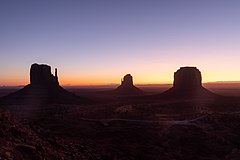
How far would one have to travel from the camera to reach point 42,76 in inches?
3669

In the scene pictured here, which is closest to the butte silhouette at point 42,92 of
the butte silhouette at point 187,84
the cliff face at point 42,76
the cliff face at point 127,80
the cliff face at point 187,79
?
the cliff face at point 42,76

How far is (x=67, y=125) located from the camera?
4075 centimetres

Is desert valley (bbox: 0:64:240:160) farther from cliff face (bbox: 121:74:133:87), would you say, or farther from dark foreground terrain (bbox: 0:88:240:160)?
cliff face (bbox: 121:74:133:87)

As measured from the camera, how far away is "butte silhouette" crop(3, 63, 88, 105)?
83.6 metres

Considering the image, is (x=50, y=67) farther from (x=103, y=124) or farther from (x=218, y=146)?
(x=218, y=146)

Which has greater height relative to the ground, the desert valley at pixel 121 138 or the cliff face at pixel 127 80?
the cliff face at pixel 127 80

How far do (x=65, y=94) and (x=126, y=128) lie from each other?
53621 millimetres

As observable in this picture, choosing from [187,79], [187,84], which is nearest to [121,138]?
[187,79]

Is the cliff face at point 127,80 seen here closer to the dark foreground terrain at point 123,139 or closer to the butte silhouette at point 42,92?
the butte silhouette at point 42,92

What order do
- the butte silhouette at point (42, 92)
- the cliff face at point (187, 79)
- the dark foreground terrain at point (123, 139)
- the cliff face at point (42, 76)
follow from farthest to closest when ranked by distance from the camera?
the cliff face at point (187, 79)
the cliff face at point (42, 76)
the butte silhouette at point (42, 92)
the dark foreground terrain at point (123, 139)

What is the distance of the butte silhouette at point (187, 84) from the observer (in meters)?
93.3

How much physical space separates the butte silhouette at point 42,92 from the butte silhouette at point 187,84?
26518mm

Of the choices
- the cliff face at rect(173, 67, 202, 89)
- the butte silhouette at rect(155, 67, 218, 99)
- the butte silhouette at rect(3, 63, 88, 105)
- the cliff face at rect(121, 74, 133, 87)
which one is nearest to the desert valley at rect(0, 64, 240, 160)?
the butte silhouette at rect(3, 63, 88, 105)

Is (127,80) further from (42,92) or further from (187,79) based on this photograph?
(42,92)
